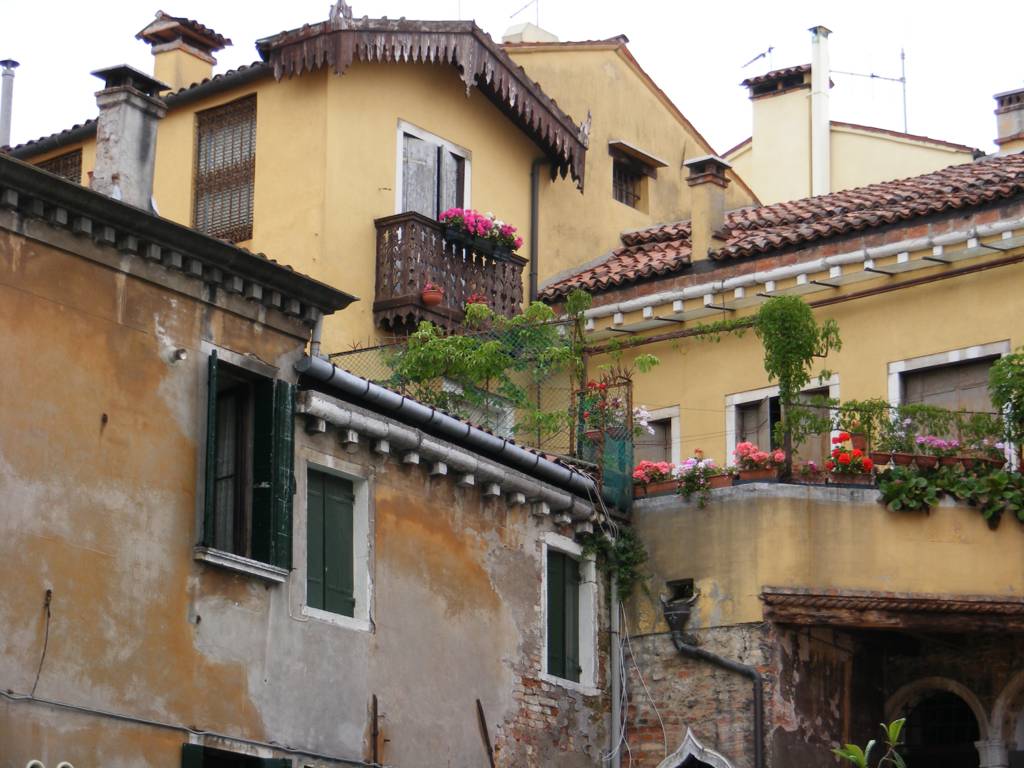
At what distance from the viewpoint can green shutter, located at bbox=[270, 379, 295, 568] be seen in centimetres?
1767

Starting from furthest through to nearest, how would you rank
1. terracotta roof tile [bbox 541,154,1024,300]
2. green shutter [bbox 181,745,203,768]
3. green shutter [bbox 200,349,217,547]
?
terracotta roof tile [bbox 541,154,1024,300] < green shutter [bbox 200,349,217,547] < green shutter [bbox 181,745,203,768]

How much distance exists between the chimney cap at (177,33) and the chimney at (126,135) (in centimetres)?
942

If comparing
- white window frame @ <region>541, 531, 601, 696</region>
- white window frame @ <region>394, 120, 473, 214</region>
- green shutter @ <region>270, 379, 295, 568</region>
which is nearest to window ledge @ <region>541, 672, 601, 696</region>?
white window frame @ <region>541, 531, 601, 696</region>

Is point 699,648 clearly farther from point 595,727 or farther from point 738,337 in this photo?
point 738,337

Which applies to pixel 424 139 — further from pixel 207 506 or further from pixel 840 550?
pixel 207 506

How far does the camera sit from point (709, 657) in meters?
20.8

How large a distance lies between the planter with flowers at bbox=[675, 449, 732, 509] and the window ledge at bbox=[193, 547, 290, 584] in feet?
17.1

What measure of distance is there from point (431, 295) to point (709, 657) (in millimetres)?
5800

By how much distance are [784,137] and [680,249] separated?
6986 millimetres

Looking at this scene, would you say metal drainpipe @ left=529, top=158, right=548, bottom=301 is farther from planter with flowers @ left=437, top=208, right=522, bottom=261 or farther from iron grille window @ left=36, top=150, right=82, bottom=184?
iron grille window @ left=36, top=150, right=82, bottom=184

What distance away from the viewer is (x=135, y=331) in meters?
17.0

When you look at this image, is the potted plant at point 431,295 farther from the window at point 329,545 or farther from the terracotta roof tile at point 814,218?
the window at point 329,545

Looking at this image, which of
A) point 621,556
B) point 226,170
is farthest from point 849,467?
point 226,170

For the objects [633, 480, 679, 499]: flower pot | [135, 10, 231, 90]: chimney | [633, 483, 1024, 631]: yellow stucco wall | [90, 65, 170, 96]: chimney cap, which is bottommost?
[633, 483, 1024, 631]: yellow stucco wall
